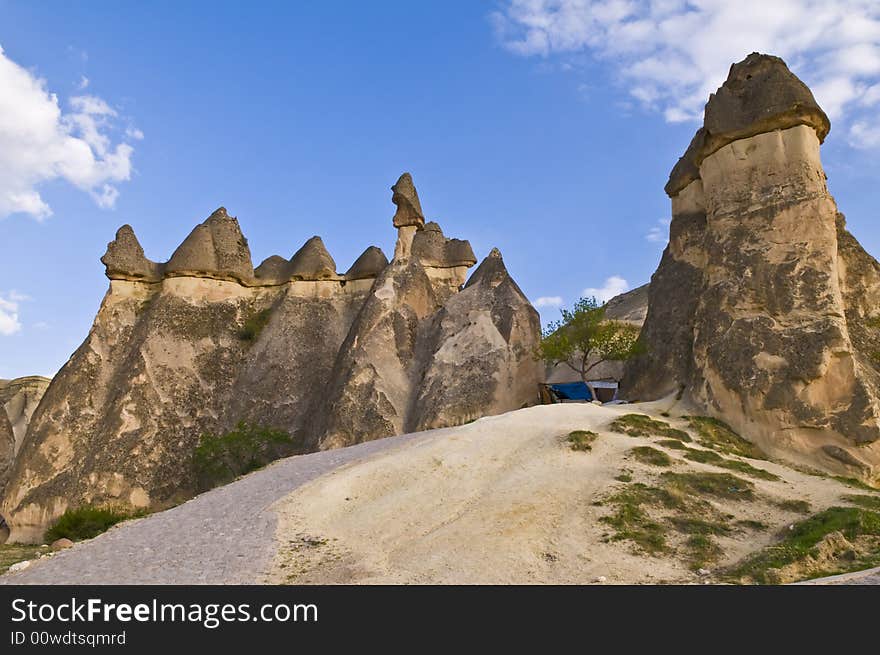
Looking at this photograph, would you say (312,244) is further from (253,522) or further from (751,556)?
(751,556)

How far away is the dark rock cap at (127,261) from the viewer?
25734mm

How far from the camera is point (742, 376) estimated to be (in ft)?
46.4

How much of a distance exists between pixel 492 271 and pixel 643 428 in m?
12.3

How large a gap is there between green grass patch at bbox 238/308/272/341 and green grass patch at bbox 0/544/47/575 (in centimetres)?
969

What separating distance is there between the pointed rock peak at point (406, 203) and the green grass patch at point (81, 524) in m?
15.2

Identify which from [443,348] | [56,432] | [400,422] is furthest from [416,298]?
[56,432]

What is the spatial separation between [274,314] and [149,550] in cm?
1793

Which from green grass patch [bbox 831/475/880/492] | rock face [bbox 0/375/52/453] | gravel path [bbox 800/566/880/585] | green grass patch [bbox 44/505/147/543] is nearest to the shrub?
green grass patch [bbox 831/475/880/492]

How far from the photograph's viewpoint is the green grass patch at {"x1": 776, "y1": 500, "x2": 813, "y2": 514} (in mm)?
9891

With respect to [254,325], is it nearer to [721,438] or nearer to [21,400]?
[21,400]

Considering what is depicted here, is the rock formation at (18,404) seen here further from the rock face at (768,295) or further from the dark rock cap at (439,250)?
the rock face at (768,295)

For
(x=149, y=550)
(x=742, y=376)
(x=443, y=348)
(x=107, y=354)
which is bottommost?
(x=149, y=550)

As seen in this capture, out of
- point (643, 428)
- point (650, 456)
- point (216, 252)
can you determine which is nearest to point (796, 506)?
point (650, 456)
